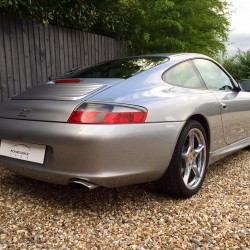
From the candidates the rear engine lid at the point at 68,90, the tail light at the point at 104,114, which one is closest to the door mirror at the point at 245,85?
the rear engine lid at the point at 68,90

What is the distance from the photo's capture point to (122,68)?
2787 millimetres

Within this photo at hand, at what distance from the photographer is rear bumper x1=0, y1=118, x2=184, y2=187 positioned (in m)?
2.01

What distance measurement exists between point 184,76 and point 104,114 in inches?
44.5

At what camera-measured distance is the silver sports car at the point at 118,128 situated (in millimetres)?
2045

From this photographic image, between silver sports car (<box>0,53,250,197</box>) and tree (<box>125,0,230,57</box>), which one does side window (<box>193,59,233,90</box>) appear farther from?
tree (<box>125,0,230,57</box>)

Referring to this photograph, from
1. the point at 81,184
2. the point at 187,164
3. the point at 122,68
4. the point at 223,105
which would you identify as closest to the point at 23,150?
the point at 81,184

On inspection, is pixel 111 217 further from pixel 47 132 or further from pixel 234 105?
pixel 234 105

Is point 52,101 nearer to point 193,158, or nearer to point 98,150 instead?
point 98,150

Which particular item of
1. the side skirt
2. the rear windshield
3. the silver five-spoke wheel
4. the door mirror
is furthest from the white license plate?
the door mirror

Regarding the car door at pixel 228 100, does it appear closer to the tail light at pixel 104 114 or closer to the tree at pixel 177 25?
the tail light at pixel 104 114

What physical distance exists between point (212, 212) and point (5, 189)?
6.06 feet

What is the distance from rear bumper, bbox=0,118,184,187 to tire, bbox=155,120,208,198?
0.13 metres

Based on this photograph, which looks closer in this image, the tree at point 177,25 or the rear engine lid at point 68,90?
the rear engine lid at point 68,90

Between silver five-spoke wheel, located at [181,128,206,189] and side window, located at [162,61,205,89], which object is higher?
side window, located at [162,61,205,89]
